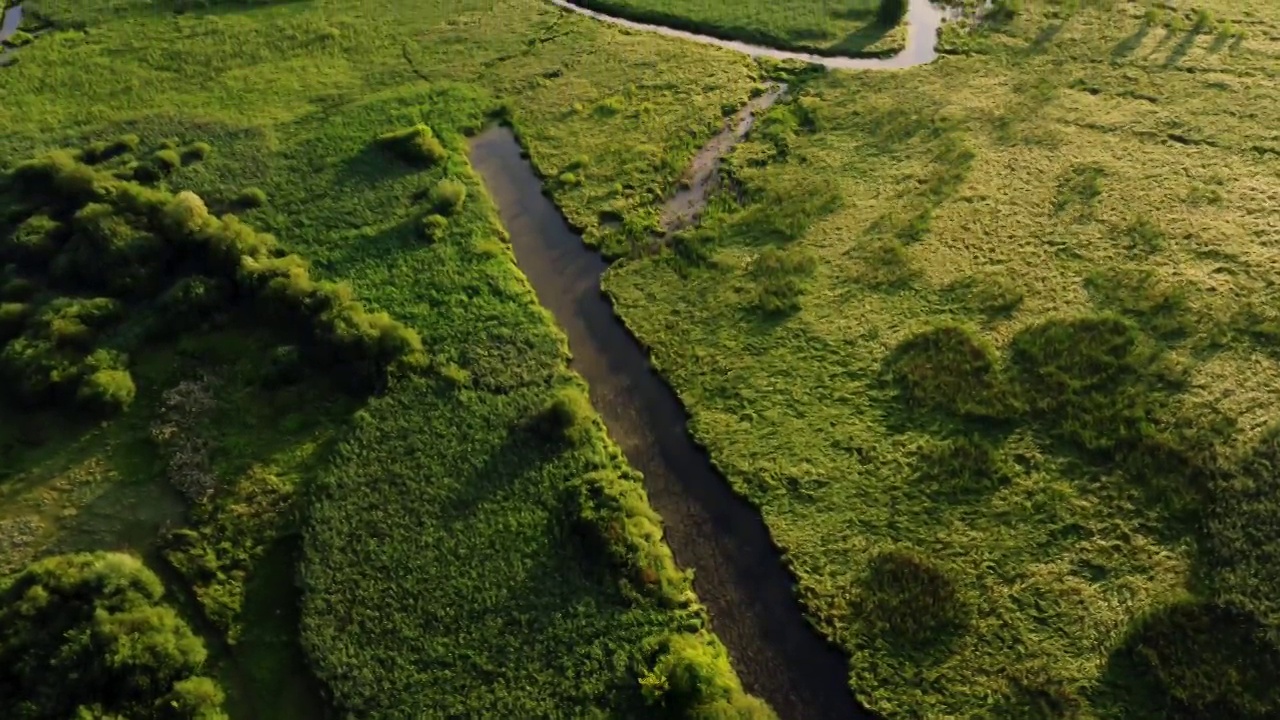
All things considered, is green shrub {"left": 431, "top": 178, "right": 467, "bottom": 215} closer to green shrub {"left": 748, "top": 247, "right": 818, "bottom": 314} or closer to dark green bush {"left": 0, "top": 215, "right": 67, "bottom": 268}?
green shrub {"left": 748, "top": 247, "right": 818, "bottom": 314}

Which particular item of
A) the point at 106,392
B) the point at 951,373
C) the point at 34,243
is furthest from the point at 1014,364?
the point at 34,243

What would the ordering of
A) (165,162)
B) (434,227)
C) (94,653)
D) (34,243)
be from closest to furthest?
(94,653) < (34,243) < (434,227) < (165,162)

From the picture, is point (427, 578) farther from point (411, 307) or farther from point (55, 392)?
point (55, 392)

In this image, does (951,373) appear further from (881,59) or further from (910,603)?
(881,59)

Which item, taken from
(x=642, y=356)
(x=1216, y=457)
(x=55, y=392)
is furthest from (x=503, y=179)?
(x=1216, y=457)

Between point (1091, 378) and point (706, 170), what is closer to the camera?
point (1091, 378)

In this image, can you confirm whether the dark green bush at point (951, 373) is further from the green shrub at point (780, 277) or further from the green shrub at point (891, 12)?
the green shrub at point (891, 12)

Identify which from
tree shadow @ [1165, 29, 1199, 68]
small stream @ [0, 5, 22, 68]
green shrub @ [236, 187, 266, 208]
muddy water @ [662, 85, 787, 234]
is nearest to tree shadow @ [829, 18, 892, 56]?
muddy water @ [662, 85, 787, 234]

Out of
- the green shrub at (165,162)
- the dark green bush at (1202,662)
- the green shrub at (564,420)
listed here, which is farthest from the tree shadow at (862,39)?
the green shrub at (165,162)
